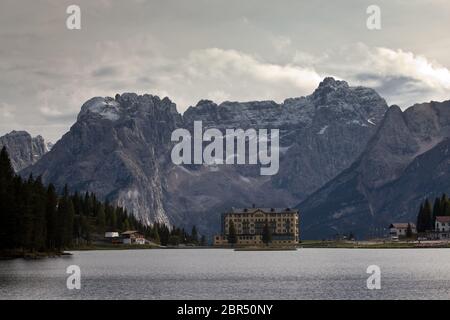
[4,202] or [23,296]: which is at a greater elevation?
[4,202]

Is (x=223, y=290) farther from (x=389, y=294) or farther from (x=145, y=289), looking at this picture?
(x=389, y=294)

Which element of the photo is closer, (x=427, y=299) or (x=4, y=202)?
(x=427, y=299)

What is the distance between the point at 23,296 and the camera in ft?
372
